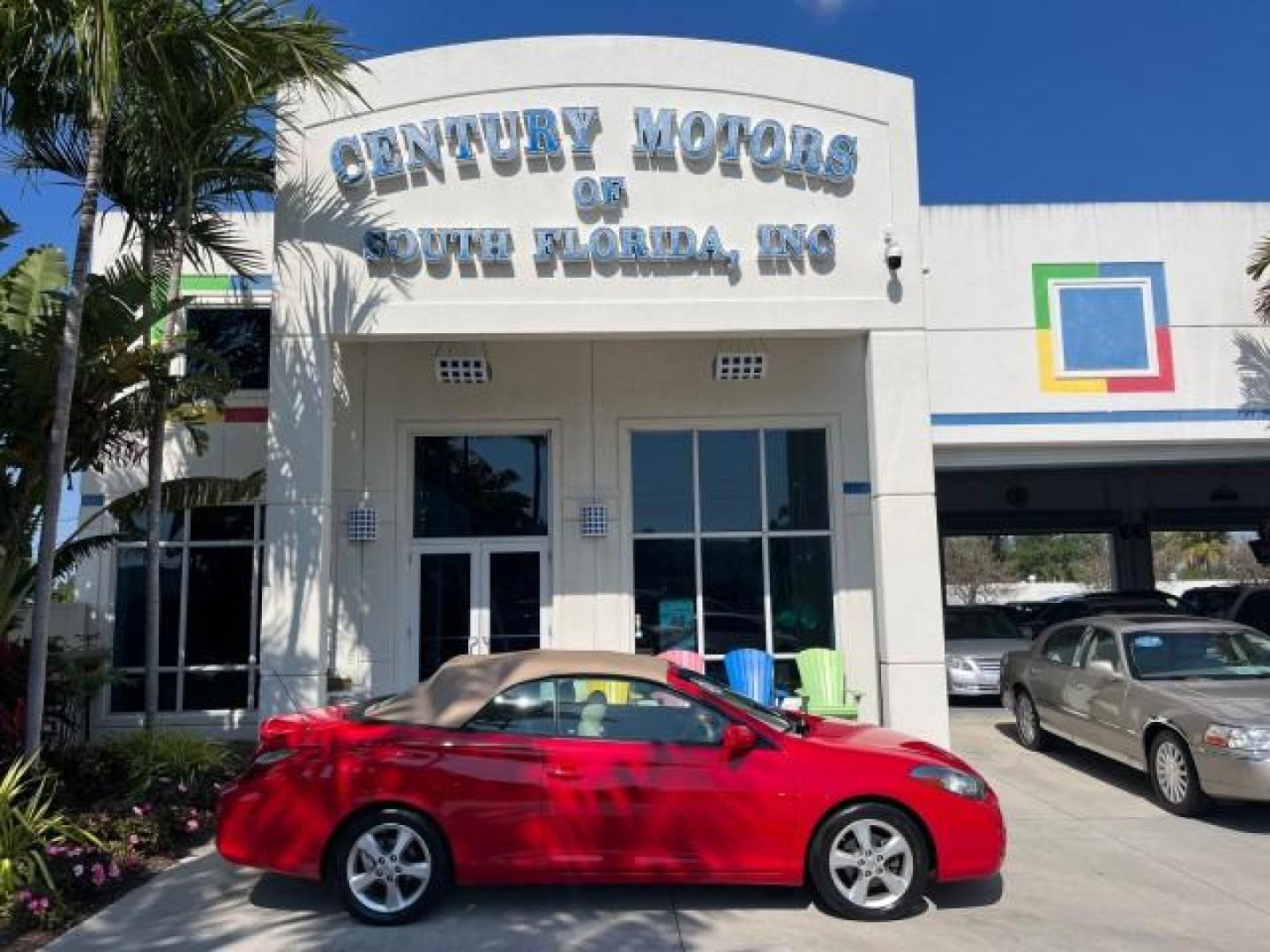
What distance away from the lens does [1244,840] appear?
7.24 m

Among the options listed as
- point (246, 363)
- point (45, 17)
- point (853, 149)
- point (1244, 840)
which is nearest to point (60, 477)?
point (45, 17)

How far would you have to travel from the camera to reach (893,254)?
31.6 ft

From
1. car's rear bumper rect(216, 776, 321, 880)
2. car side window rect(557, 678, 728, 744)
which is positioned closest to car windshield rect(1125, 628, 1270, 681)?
car side window rect(557, 678, 728, 744)

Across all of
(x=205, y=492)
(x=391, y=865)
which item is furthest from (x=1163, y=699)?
(x=205, y=492)

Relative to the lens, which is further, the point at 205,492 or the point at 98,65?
the point at 205,492

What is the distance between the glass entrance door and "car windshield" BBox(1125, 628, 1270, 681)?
20.1 ft

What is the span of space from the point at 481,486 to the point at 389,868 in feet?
21.6

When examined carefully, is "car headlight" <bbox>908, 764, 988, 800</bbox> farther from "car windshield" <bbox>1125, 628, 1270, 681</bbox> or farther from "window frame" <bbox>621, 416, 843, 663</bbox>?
"window frame" <bbox>621, 416, 843, 663</bbox>

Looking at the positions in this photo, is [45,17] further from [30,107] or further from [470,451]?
[470,451]

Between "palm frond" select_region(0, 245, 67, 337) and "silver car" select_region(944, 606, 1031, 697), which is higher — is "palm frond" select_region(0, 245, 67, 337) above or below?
above

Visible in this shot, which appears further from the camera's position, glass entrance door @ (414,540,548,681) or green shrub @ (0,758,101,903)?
glass entrance door @ (414,540,548,681)

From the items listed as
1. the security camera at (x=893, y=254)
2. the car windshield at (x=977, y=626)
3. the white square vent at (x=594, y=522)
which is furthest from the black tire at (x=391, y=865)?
the car windshield at (x=977, y=626)

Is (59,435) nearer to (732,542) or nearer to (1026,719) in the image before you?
(732,542)

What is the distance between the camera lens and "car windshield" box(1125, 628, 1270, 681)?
8.83m
